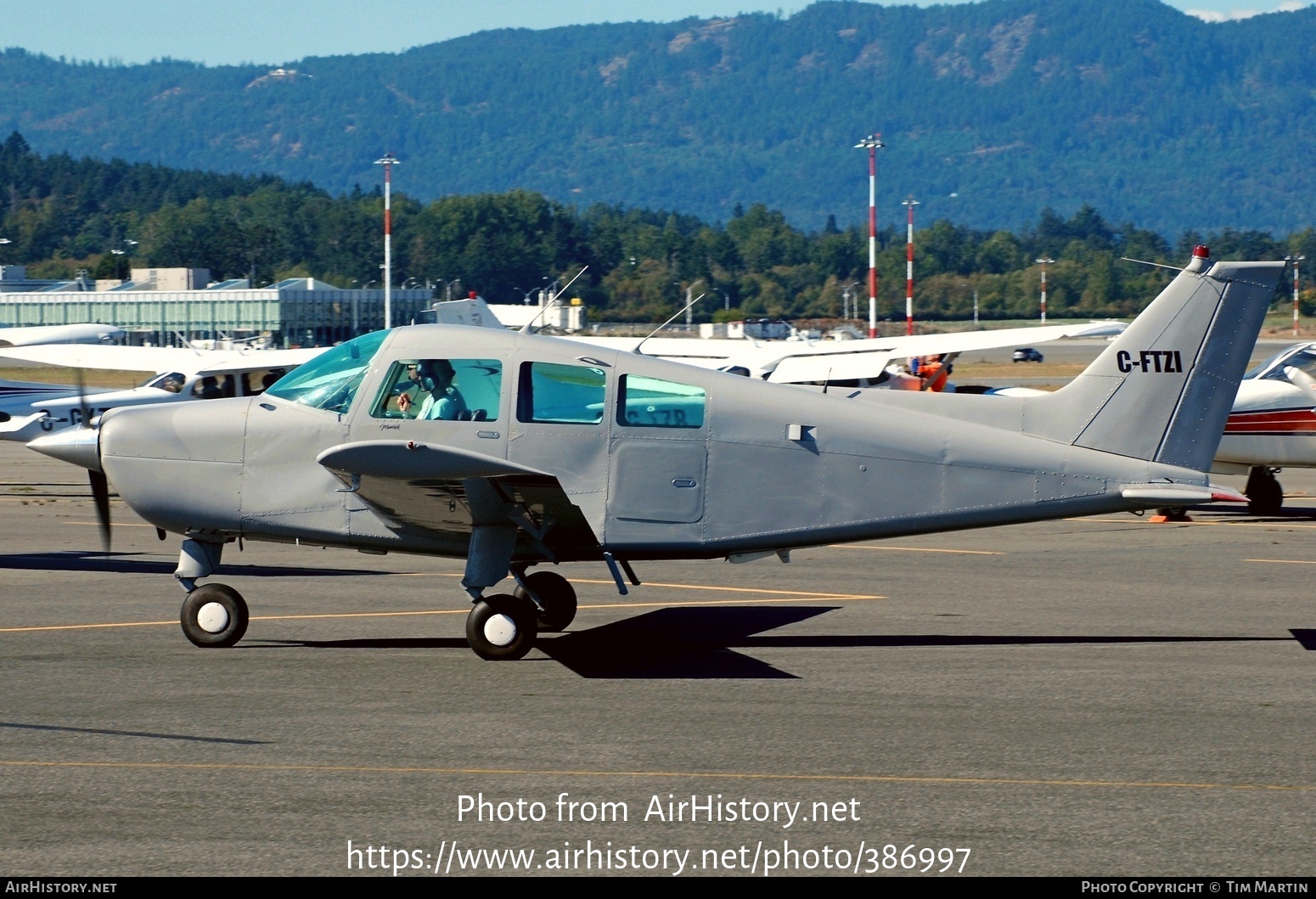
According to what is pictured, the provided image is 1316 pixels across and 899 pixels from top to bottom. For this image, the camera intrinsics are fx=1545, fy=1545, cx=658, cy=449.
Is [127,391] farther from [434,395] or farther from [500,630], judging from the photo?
[500,630]

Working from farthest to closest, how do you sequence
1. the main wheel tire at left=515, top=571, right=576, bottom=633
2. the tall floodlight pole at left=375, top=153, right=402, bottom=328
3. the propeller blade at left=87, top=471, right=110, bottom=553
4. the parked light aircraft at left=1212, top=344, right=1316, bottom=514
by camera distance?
1. the tall floodlight pole at left=375, top=153, right=402, bottom=328
2. the parked light aircraft at left=1212, top=344, right=1316, bottom=514
3. the propeller blade at left=87, top=471, right=110, bottom=553
4. the main wheel tire at left=515, top=571, right=576, bottom=633

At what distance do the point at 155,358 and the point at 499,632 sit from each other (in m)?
21.7

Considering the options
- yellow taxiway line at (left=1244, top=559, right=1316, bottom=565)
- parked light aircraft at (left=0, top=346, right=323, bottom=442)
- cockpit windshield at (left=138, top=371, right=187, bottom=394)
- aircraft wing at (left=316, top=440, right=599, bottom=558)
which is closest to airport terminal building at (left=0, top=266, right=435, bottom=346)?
parked light aircraft at (left=0, top=346, right=323, bottom=442)

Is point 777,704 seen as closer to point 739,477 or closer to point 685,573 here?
point 739,477

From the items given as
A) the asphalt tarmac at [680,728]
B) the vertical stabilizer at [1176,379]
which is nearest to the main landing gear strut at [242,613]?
the asphalt tarmac at [680,728]

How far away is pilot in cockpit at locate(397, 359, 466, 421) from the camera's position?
10125 mm

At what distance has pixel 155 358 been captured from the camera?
97.6ft

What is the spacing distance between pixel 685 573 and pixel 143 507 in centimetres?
590

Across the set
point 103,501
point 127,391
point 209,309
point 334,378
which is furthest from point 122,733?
point 209,309

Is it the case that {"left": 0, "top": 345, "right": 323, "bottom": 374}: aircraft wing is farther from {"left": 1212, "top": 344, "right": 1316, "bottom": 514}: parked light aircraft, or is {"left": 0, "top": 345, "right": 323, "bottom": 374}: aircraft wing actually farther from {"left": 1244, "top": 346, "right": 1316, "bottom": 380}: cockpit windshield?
{"left": 1244, "top": 346, "right": 1316, "bottom": 380}: cockpit windshield

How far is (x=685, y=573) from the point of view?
A: 14.8 m

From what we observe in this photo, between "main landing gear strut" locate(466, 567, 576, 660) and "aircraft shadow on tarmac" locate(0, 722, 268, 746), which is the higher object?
"main landing gear strut" locate(466, 567, 576, 660)

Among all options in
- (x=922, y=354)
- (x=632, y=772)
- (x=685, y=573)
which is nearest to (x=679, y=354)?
(x=922, y=354)

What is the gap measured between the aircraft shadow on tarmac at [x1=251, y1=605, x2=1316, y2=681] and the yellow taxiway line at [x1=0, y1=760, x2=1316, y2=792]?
2.45m
